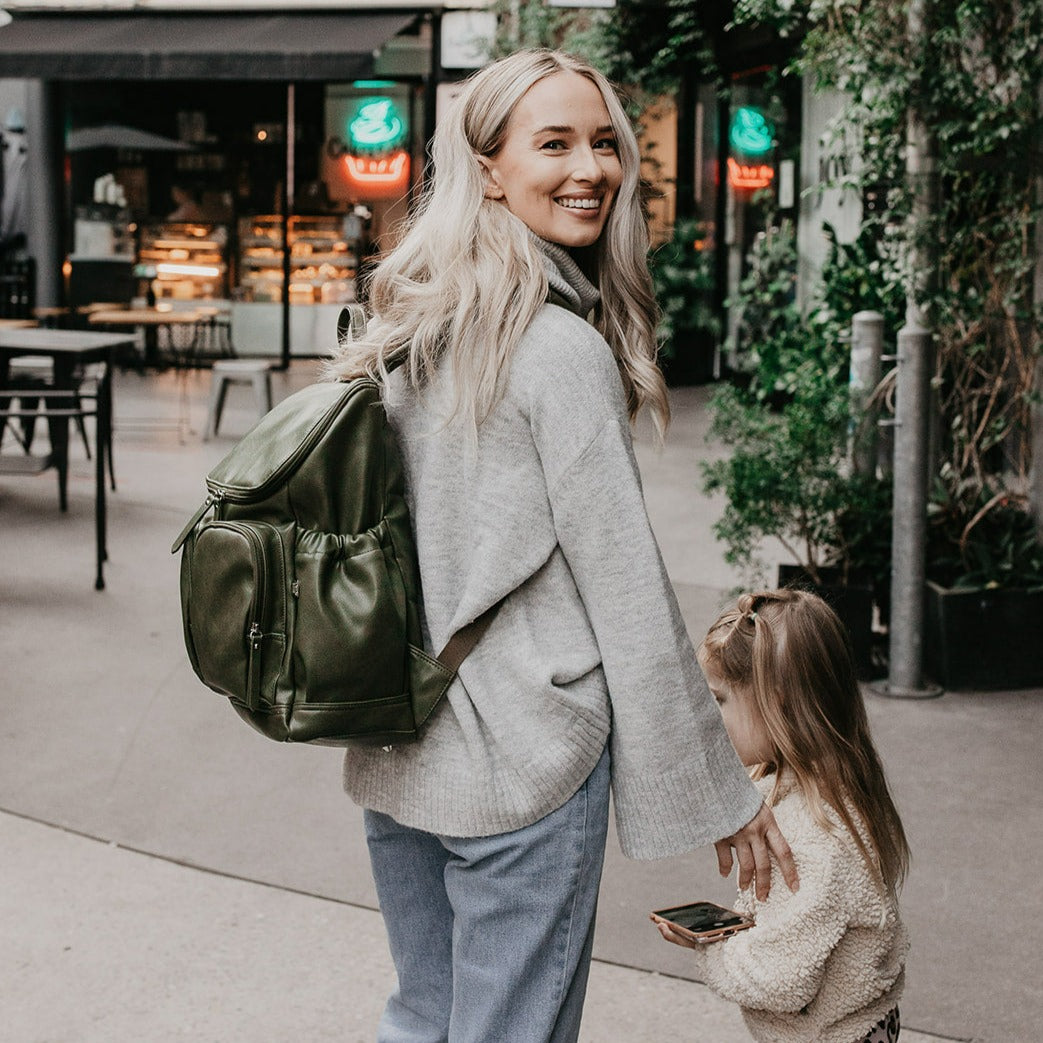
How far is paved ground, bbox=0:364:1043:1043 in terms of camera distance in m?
3.23

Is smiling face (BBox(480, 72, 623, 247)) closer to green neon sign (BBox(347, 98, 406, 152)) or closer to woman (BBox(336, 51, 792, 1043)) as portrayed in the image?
woman (BBox(336, 51, 792, 1043))

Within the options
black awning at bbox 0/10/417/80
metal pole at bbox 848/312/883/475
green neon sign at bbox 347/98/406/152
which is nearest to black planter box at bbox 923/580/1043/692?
metal pole at bbox 848/312/883/475

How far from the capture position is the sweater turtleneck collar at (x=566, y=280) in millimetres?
2057

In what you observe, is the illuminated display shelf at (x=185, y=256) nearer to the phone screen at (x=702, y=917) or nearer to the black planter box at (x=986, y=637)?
the black planter box at (x=986, y=637)

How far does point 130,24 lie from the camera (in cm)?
1537

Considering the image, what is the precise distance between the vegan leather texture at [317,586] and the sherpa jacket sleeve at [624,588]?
18 centimetres

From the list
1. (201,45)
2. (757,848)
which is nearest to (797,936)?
(757,848)

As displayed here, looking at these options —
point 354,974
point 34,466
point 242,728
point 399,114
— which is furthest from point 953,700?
point 399,114

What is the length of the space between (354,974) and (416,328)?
1.87 meters

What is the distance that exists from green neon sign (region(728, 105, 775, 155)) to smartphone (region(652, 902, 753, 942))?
40.7 feet

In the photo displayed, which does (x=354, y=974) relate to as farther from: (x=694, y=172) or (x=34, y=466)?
(x=694, y=172)

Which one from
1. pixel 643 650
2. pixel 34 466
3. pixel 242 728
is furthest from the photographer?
pixel 34 466

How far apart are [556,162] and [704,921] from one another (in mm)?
1122

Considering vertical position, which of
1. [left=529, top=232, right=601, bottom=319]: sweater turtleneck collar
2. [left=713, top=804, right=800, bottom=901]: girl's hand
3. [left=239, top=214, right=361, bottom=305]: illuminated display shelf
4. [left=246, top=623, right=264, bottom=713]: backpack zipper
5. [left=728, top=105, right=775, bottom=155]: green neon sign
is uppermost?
[left=728, top=105, right=775, bottom=155]: green neon sign
